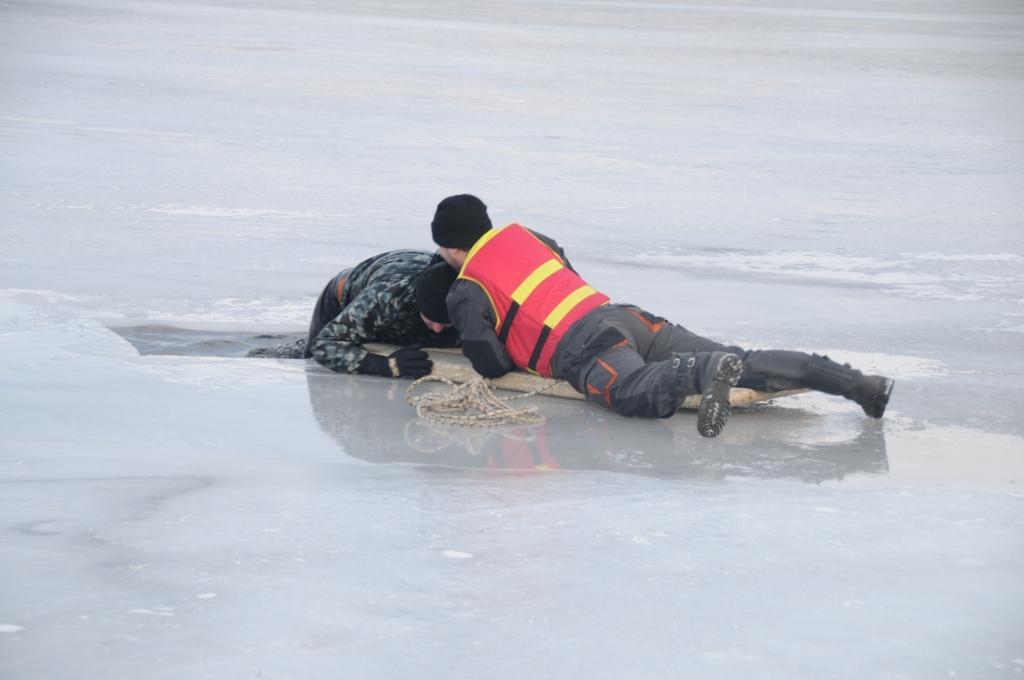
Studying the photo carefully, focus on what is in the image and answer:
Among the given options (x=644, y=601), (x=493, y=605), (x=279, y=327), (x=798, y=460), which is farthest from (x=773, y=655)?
(x=279, y=327)

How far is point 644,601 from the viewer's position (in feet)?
11.4

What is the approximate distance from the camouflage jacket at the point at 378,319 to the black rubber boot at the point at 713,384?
4.40ft

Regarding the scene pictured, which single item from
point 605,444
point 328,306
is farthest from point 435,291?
point 605,444

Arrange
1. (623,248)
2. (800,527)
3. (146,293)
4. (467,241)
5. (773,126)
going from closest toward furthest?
1. (800,527)
2. (467,241)
3. (146,293)
4. (623,248)
5. (773,126)

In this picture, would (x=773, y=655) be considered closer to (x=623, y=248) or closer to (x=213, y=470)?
(x=213, y=470)

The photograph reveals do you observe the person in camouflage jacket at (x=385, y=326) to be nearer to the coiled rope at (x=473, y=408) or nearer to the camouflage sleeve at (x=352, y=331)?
the camouflage sleeve at (x=352, y=331)

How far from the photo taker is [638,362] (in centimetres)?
516

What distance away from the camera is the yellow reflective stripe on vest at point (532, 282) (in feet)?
17.3

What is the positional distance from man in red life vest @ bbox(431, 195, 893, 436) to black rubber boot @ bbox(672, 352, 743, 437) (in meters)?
0.11

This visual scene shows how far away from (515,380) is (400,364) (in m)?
0.47

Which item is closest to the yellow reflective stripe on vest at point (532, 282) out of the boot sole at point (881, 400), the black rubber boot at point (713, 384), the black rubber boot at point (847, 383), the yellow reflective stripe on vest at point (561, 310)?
the yellow reflective stripe on vest at point (561, 310)

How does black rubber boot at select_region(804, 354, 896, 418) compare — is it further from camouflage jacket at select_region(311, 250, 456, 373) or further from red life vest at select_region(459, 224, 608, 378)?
camouflage jacket at select_region(311, 250, 456, 373)

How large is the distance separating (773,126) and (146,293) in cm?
855

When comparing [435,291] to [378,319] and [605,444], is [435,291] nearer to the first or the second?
[378,319]
